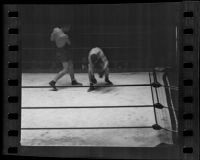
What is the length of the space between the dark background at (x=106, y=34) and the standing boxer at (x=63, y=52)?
23 millimetres

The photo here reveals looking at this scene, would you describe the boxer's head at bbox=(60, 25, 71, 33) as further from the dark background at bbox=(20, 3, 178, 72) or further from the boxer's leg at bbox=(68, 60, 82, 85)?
the boxer's leg at bbox=(68, 60, 82, 85)

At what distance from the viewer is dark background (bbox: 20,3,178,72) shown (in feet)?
6.13

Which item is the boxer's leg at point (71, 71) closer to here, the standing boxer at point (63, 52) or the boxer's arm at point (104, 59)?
the standing boxer at point (63, 52)

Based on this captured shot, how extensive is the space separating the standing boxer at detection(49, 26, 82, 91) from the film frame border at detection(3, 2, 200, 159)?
0.17m

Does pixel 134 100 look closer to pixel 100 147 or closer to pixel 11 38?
pixel 100 147

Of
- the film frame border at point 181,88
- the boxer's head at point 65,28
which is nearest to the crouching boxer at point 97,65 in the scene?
the boxer's head at point 65,28

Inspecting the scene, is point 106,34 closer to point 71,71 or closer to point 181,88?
point 71,71

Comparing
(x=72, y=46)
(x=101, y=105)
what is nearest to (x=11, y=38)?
(x=72, y=46)

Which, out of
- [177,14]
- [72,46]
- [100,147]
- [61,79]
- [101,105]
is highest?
[177,14]

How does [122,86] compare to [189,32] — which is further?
[122,86]

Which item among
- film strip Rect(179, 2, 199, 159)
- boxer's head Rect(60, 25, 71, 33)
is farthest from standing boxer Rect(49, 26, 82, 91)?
film strip Rect(179, 2, 199, 159)

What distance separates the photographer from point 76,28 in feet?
6.22

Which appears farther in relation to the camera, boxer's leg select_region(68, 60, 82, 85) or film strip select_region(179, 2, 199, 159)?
boxer's leg select_region(68, 60, 82, 85)

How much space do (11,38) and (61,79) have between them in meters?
0.29
